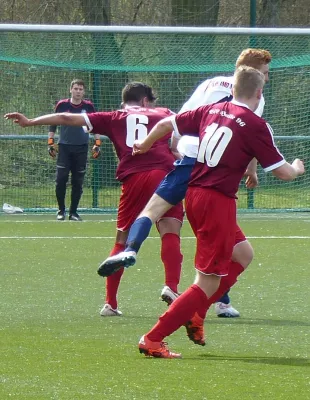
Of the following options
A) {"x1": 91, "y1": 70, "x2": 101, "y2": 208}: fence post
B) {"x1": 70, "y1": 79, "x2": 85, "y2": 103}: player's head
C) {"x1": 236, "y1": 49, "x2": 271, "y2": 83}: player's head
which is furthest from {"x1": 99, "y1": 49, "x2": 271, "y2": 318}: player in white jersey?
{"x1": 91, "y1": 70, "x2": 101, "y2": 208}: fence post

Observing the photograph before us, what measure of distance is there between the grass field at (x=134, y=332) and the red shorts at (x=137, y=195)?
0.71 metres

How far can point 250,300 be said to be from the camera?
9141 mm

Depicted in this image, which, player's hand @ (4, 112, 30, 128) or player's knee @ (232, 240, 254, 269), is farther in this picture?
player's hand @ (4, 112, 30, 128)

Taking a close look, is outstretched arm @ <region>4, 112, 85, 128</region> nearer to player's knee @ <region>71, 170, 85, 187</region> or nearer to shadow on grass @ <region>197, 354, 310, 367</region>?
shadow on grass @ <region>197, 354, 310, 367</region>

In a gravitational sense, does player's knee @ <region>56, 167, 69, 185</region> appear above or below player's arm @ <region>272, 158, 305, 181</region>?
below

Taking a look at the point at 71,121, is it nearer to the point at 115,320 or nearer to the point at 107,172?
the point at 115,320

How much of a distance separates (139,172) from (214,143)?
2070 millimetres

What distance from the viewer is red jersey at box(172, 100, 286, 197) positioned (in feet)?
20.9

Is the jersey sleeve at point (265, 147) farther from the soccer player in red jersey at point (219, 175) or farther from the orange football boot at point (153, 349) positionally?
the orange football boot at point (153, 349)

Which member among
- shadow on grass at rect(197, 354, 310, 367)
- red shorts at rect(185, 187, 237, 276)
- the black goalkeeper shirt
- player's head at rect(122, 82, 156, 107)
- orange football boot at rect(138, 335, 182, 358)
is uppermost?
player's head at rect(122, 82, 156, 107)

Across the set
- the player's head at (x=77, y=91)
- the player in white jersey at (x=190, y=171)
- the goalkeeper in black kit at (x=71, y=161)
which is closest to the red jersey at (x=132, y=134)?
the player in white jersey at (x=190, y=171)

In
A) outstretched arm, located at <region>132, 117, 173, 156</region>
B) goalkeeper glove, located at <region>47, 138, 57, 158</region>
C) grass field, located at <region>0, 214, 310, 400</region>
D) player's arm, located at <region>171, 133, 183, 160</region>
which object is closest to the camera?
grass field, located at <region>0, 214, 310, 400</region>

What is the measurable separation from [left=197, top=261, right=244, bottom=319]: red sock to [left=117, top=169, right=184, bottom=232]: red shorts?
981 millimetres

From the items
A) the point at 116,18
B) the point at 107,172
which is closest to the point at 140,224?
the point at 107,172
